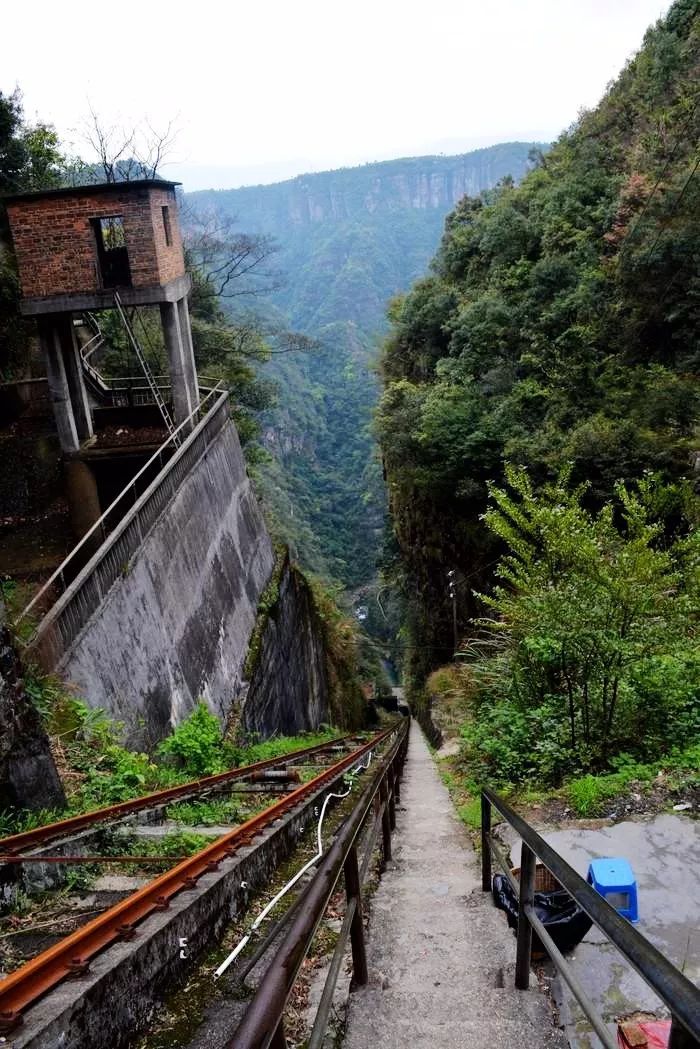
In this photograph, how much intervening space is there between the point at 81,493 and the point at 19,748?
1107 centimetres

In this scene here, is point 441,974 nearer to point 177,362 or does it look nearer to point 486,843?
point 486,843

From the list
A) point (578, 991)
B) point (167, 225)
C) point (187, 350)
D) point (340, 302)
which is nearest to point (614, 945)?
point (578, 991)

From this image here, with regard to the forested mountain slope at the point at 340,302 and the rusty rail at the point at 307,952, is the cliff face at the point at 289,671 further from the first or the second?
the forested mountain slope at the point at 340,302

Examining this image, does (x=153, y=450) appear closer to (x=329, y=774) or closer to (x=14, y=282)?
(x=14, y=282)

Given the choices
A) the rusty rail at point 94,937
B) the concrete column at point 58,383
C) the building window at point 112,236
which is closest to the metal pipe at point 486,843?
the rusty rail at point 94,937

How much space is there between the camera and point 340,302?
13562cm

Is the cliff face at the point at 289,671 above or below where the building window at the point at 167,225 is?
below

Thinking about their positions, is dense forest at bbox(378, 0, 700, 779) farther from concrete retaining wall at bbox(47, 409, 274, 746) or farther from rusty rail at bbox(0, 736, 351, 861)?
concrete retaining wall at bbox(47, 409, 274, 746)

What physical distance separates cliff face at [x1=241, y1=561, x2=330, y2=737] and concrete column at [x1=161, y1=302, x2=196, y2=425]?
16.2ft

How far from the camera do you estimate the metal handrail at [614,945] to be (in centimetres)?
120

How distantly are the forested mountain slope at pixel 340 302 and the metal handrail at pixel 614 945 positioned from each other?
24852 mm

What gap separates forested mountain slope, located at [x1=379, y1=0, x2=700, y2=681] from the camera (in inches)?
565

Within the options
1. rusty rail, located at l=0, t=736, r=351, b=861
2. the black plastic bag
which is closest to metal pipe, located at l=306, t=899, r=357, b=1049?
the black plastic bag

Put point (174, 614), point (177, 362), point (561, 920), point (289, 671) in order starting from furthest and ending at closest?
point (289, 671)
point (177, 362)
point (174, 614)
point (561, 920)
